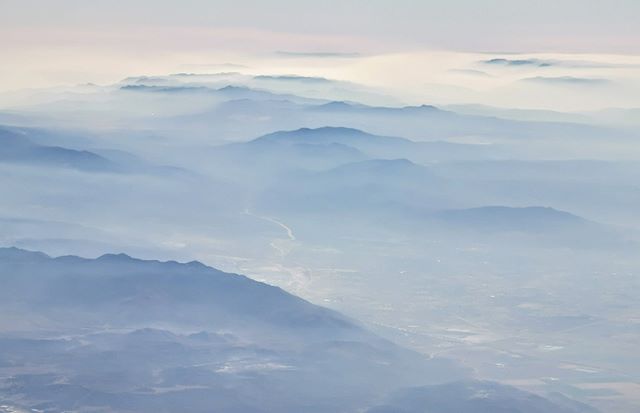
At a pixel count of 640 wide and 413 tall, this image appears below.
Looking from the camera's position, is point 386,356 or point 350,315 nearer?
point 386,356

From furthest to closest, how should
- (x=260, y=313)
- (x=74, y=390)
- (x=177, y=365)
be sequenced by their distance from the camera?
(x=260, y=313), (x=177, y=365), (x=74, y=390)

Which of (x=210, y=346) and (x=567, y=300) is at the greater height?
(x=567, y=300)

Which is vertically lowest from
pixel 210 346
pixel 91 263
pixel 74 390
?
pixel 74 390

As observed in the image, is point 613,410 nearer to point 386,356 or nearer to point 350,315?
point 386,356

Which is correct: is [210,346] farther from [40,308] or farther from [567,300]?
[567,300]

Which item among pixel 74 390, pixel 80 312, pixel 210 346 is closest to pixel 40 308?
pixel 80 312

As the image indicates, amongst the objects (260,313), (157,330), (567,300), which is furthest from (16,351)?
(567,300)

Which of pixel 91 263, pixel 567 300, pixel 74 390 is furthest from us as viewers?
pixel 567 300
